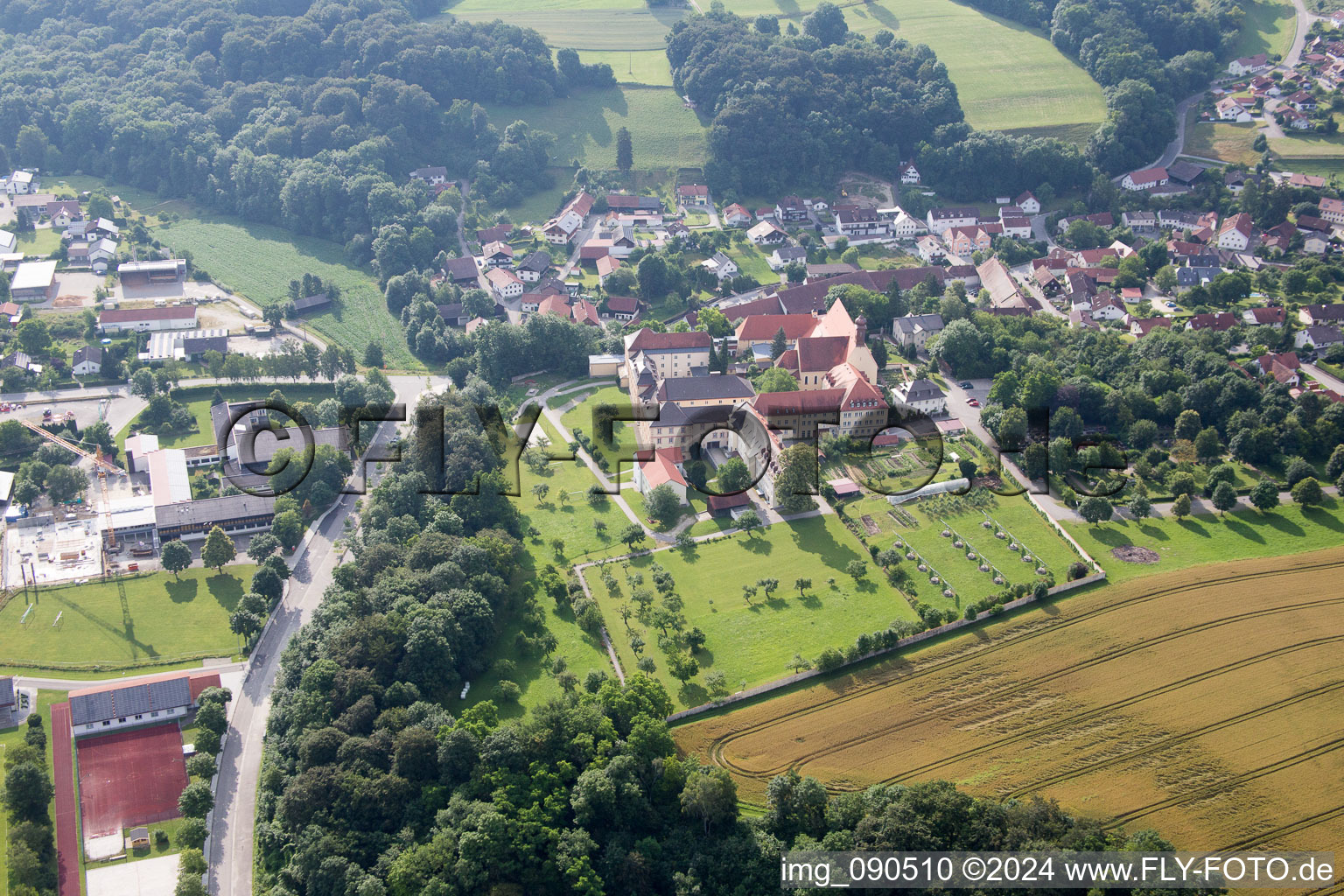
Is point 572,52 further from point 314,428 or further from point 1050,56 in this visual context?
point 314,428

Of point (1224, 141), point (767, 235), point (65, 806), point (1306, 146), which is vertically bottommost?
point (65, 806)

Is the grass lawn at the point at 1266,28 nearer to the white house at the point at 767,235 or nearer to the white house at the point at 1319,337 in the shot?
the white house at the point at 1319,337

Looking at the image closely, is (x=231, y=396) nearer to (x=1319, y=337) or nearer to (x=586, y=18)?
(x=1319, y=337)

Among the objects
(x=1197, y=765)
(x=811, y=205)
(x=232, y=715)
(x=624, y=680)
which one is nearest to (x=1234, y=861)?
(x=1197, y=765)

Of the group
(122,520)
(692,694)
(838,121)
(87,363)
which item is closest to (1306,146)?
(838,121)

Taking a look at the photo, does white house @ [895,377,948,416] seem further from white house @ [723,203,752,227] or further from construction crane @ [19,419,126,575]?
construction crane @ [19,419,126,575]

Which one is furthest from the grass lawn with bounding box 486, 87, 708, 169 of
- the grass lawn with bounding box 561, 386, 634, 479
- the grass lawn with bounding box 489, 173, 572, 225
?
the grass lawn with bounding box 561, 386, 634, 479
